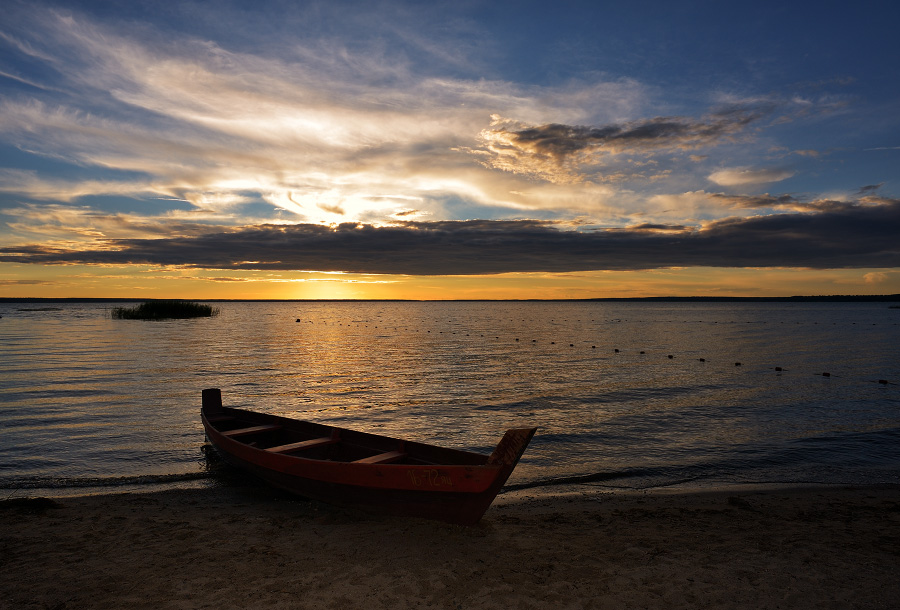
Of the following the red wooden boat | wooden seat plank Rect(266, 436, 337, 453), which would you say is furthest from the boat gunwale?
wooden seat plank Rect(266, 436, 337, 453)

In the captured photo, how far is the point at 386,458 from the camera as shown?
976 centimetres

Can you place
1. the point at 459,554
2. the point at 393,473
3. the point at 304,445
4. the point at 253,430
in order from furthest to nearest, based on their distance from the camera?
the point at 253,430, the point at 304,445, the point at 393,473, the point at 459,554

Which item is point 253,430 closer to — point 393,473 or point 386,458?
point 386,458

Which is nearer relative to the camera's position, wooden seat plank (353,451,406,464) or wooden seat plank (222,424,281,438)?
wooden seat plank (353,451,406,464)

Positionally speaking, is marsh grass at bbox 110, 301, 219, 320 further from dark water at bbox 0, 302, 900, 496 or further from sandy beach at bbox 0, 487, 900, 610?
sandy beach at bbox 0, 487, 900, 610

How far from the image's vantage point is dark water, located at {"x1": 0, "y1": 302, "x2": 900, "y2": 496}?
12.9 metres

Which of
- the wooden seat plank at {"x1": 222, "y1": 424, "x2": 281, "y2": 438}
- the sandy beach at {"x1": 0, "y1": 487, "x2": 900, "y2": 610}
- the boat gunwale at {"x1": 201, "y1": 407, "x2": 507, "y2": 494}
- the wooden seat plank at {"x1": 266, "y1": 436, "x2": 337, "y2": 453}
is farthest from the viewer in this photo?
the wooden seat plank at {"x1": 222, "y1": 424, "x2": 281, "y2": 438}

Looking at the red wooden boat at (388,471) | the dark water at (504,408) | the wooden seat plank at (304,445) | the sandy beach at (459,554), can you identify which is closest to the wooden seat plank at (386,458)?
the red wooden boat at (388,471)

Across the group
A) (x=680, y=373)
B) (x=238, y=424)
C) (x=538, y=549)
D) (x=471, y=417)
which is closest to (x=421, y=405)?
(x=471, y=417)

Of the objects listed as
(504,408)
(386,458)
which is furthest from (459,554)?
(504,408)

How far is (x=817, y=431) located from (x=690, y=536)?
11.7 m

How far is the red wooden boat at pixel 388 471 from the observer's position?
8039 millimetres

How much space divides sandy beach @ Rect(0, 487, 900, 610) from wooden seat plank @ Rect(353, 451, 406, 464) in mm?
985

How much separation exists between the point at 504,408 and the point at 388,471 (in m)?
12.2
